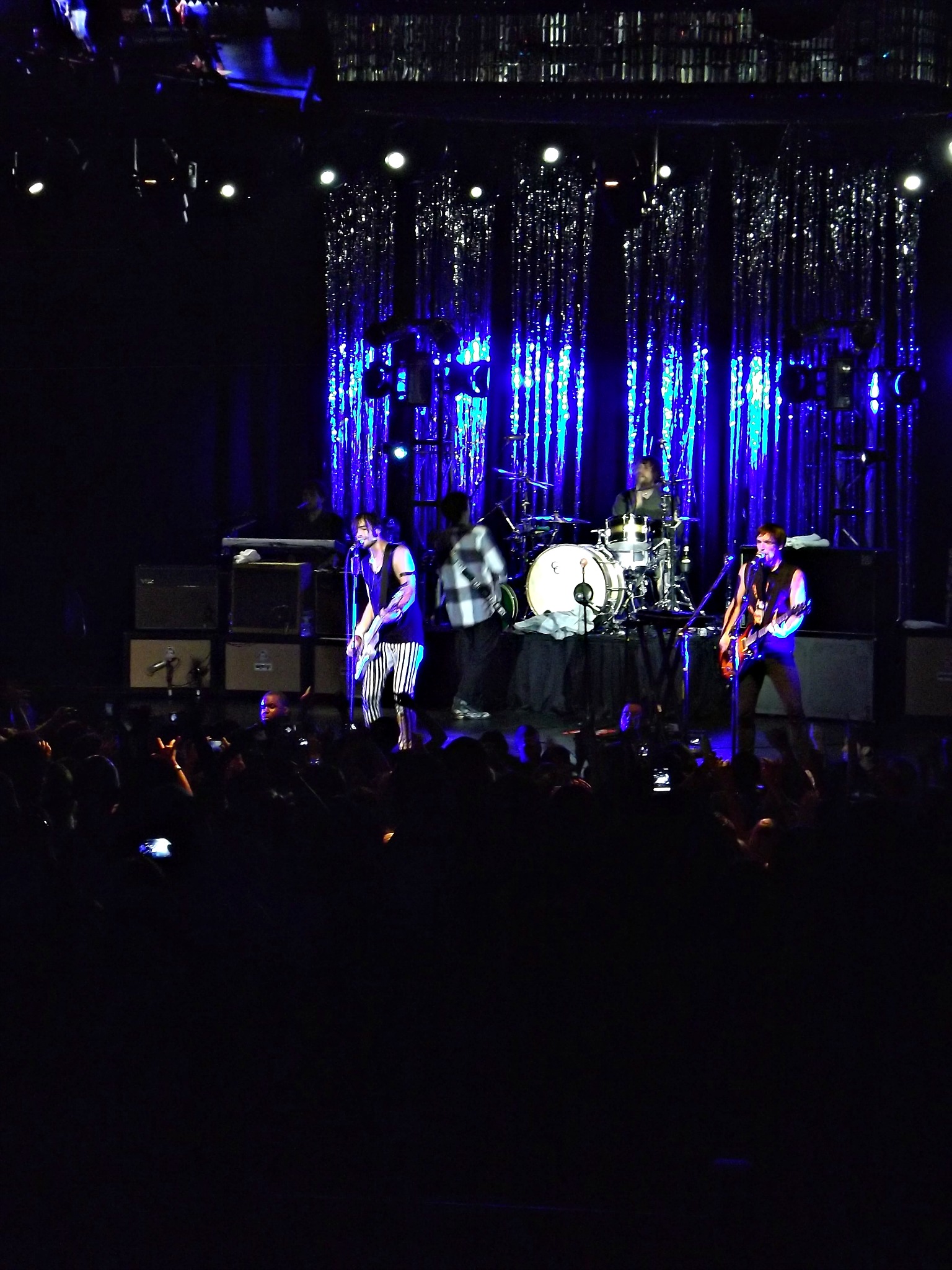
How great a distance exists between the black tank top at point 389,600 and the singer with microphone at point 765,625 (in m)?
1.84

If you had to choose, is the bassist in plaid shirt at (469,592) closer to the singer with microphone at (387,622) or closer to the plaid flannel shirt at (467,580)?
the plaid flannel shirt at (467,580)

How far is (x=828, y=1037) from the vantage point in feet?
9.30

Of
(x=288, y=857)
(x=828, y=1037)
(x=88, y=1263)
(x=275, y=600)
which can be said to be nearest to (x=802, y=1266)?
(x=828, y=1037)

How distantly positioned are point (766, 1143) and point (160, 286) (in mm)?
10879

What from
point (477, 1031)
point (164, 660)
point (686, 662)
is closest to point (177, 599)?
point (164, 660)

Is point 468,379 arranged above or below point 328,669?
above

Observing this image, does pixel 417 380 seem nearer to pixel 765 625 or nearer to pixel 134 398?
pixel 134 398

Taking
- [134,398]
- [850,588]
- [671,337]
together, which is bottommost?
[850,588]

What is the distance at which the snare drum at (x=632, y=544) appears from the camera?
1155 centimetres

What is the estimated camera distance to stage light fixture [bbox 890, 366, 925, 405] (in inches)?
472

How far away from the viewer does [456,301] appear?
12891mm

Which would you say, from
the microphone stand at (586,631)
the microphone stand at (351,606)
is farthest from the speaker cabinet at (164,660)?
the microphone stand at (586,631)

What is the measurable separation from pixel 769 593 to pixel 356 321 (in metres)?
5.68

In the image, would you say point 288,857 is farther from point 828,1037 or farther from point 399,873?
point 828,1037
